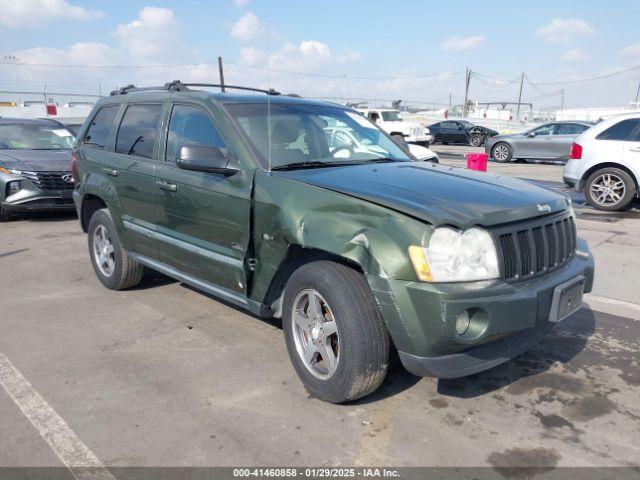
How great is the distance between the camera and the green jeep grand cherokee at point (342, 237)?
106 inches

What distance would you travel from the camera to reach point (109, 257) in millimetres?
5285

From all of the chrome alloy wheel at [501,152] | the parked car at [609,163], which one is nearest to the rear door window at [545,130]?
the chrome alloy wheel at [501,152]

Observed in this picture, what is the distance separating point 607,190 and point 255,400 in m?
8.17

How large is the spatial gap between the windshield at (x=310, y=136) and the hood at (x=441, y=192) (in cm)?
25

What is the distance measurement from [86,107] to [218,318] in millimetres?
24147

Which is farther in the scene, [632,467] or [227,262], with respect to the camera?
[227,262]

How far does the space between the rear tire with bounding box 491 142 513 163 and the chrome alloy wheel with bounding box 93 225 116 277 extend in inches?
618

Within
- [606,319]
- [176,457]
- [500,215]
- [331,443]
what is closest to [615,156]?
[606,319]

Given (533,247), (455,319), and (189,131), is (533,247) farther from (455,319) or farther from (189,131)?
(189,131)

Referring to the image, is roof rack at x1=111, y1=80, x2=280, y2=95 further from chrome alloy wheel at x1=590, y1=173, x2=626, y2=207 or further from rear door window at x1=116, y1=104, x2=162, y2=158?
chrome alloy wheel at x1=590, y1=173, x2=626, y2=207

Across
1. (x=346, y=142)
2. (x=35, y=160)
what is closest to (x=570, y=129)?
(x=35, y=160)

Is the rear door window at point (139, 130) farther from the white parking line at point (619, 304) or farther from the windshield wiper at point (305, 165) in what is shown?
the white parking line at point (619, 304)

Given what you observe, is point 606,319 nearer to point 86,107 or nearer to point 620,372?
point 620,372

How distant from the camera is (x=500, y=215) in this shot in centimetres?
287
